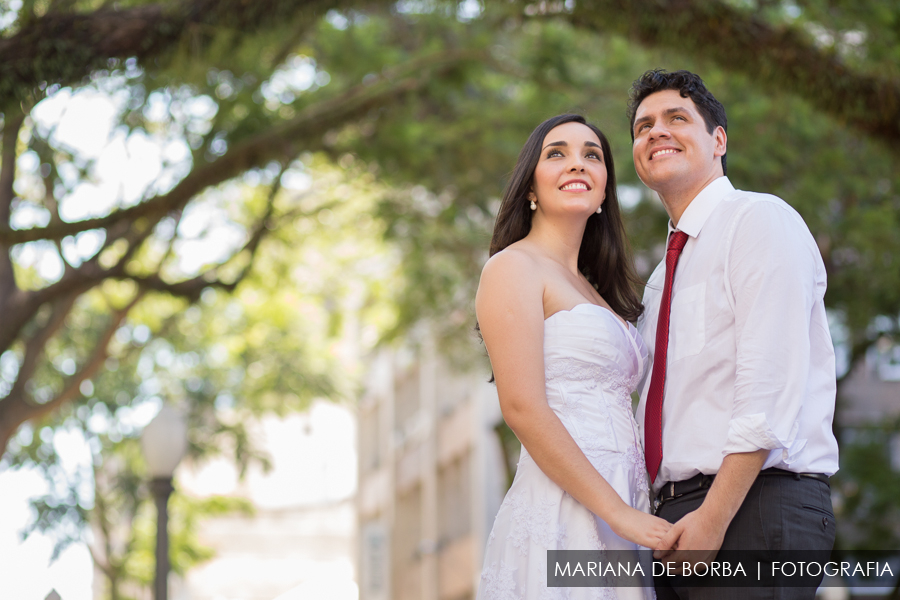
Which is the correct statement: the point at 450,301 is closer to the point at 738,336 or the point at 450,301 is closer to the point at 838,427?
the point at 838,427

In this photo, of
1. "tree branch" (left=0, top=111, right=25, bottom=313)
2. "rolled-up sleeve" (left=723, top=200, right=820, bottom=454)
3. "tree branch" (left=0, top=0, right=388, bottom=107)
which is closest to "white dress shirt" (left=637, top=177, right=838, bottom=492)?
"rolled-up sleeve" (left=723, top=200, right=820, bottom=454)

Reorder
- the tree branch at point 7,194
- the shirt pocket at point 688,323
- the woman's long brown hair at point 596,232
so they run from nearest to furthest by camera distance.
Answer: the shirt pocket at point 688,323 → the woman's long brown hair at point 596,232 → the tree branch at point 7,194

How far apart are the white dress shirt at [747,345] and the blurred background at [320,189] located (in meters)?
4.97

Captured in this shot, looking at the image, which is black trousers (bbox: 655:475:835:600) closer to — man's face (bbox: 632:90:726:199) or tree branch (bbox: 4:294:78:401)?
man's face (bbox: 632:90:726:199)

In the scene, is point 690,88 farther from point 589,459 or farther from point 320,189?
point 320,189

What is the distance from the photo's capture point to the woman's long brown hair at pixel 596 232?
3.64 metres

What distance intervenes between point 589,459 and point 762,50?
544 cm

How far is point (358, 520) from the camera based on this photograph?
142 ft

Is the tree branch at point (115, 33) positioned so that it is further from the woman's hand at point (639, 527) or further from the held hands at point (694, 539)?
the held hands at point (694, 539)

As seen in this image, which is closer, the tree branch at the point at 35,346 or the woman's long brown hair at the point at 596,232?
the woman's long brown hair at the point at 596,232

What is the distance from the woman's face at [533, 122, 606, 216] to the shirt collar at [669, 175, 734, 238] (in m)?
0.35

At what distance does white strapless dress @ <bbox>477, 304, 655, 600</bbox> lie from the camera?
10.5 ft

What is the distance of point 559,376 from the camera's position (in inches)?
131

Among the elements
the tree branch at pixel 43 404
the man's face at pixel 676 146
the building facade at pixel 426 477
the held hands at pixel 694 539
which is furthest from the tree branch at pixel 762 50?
the building facade at pixel 426 477
